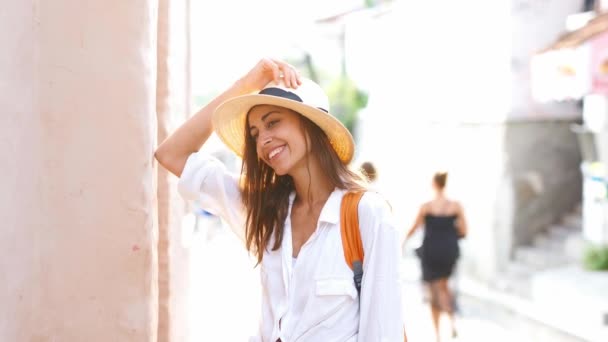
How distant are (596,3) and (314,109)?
1140 centimetres

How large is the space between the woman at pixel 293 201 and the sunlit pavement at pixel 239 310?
8.54ft

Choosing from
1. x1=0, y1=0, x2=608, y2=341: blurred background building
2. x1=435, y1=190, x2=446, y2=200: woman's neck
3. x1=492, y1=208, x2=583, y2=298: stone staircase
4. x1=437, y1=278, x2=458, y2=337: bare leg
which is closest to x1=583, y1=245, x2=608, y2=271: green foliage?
x1=0, y1=0, x2=608, y2=341: blurred background building

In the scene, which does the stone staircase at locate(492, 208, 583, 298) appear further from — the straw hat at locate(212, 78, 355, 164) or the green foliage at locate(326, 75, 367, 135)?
the green foliage at locate(326, 75, 367, 135)

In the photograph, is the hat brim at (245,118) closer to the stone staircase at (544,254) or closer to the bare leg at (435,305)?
the bare leg at (435,305)

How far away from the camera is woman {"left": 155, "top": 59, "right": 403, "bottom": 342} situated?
1.89m

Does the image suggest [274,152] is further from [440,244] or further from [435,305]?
[435,305]

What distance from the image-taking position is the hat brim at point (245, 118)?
2031 millimetres

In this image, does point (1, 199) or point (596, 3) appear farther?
point (596, 3)

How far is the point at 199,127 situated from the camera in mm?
2209

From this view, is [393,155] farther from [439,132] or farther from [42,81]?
[42,81]

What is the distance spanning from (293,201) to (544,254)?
1023 centimetres

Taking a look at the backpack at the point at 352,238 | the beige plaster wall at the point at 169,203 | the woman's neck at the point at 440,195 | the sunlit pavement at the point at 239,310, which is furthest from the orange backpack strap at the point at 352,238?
the woman's neck at the point at 440,195

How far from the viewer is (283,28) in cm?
2972

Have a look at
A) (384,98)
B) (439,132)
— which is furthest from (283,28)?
(439,132)
